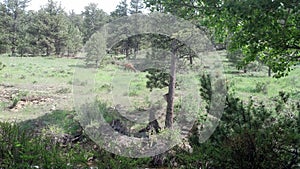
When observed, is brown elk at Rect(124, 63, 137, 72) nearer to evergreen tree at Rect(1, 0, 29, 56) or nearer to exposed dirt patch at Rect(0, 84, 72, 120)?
exposed dirt patch at Rect(0, 84, 72, 120)

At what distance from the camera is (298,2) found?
105 inches

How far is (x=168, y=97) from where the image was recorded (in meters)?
6.86

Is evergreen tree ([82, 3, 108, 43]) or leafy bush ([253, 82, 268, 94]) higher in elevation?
evergreen tree ([82, 3, 108, 43])

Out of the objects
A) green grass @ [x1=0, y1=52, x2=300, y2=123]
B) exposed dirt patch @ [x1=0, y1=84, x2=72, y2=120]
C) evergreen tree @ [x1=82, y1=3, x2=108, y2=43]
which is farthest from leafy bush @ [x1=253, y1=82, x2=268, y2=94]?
evergreen tree @ [x1=82, y1=3, x2=108, y2=43]

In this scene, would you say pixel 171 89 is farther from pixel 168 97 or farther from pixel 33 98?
pixel 33 98

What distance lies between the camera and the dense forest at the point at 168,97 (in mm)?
2561

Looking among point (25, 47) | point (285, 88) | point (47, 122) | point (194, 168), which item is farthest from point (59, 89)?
point (25, 47)

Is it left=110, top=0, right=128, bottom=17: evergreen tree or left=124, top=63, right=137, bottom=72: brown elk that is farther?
left=110, top=0, right=128, bottom=17: evergreen tree

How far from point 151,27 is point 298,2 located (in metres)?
3.67

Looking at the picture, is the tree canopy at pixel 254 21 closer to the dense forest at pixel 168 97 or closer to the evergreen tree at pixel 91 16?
the dense forest at pixel 168 97

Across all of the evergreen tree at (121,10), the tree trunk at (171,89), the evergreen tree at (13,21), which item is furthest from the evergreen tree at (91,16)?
the tree trunk at (171,89)

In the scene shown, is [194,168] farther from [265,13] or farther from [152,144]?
[152,144]

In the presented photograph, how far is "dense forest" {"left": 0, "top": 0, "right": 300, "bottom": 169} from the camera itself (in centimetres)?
256

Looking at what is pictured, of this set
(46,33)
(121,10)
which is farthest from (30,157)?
(46,33)
